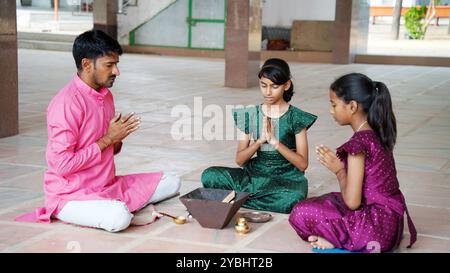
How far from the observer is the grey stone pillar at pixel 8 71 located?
634cm

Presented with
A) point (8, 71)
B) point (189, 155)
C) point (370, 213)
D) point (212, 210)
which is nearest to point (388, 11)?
point (8, 71)

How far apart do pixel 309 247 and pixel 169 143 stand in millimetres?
2849

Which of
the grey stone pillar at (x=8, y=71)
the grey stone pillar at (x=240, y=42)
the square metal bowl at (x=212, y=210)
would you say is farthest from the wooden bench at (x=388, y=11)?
the square metal bowl at (x=212, y=210)

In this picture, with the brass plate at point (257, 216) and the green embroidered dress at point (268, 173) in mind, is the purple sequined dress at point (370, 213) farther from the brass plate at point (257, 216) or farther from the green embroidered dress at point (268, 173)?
the green embroidered dress at point (268, 173)

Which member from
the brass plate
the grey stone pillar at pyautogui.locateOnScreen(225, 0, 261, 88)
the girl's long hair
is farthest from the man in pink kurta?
the grey stone pillar at pyautogui.locateOnScreen(225, 0, 261, 88)

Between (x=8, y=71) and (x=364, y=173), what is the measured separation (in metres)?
3.93

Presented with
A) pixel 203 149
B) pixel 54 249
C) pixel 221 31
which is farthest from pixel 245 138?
pixel 221 31

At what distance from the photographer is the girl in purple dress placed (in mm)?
3443

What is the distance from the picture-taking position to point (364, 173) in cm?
349

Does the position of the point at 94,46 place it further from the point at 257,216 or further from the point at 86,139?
the point at 257,216

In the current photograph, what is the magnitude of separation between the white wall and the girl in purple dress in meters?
13.1

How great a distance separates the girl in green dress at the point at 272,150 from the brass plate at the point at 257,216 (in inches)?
6.5

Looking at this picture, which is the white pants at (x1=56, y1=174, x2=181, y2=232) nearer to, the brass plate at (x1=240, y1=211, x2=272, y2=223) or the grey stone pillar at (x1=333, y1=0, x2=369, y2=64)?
the brass plate at (x1=240, y1=211, x2=272, y2=223)

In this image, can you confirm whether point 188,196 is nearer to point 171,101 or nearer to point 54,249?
point 54,249
